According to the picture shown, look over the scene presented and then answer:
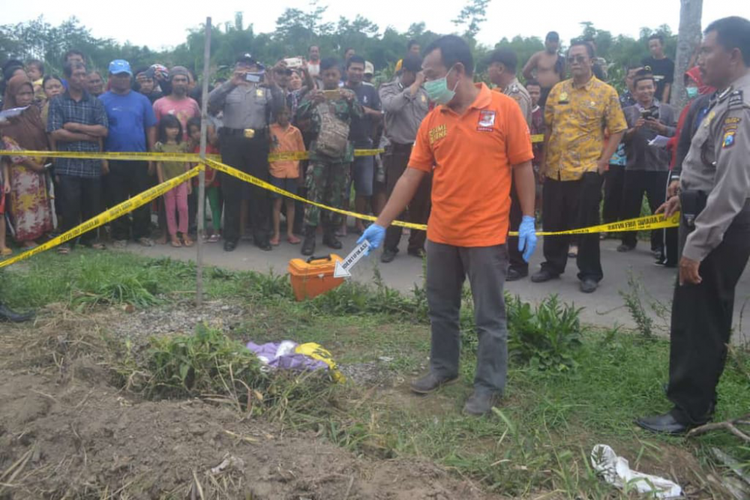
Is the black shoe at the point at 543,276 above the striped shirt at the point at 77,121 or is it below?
below

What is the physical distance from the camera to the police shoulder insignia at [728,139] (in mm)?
3348

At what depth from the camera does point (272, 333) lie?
530cm

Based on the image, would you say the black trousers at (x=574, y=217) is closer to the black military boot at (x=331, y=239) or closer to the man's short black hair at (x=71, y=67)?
the black military boot at (x=331, y=239)

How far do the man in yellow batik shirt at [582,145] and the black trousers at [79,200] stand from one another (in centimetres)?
514

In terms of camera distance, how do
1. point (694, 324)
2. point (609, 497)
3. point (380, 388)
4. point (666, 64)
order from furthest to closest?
point (666, 64)
point (380, 388)
point (694, 324)
point (609, 497)

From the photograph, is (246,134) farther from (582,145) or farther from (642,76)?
(642,76)

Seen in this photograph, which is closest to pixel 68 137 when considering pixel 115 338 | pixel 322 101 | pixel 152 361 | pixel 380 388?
pixel 322 101

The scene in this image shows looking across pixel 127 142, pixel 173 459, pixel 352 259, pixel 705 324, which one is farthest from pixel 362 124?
pixel 173 459

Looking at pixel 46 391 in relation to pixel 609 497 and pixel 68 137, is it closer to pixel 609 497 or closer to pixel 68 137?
pixel 609 497

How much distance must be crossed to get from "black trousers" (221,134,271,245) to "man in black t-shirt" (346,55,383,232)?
3.75 ft

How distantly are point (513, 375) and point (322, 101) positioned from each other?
469 cm

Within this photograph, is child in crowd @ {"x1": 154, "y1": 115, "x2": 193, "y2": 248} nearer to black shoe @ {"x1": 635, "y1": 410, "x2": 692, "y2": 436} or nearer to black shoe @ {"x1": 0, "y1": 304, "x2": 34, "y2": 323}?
black shoe @ {"x1": 0, "y1": 304, "x2": 34, "y2": 323}

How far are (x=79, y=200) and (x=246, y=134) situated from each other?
6.95ft

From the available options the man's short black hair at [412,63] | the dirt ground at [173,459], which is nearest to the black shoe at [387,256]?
the man's short black hair at [412,63]
